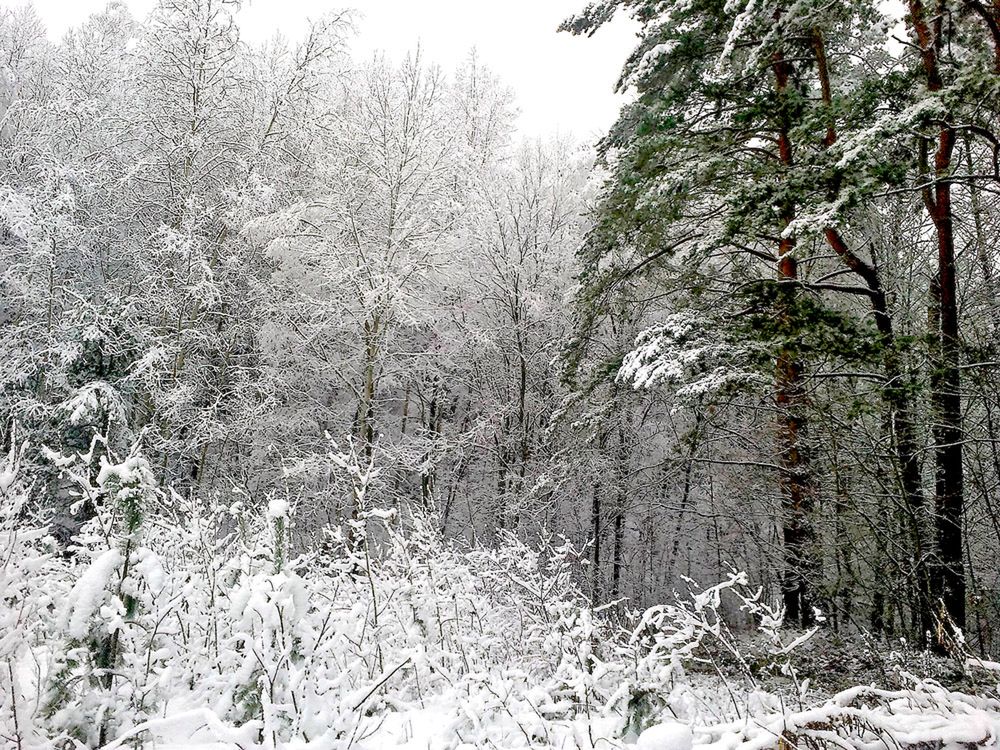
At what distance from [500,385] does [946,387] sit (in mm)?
9831

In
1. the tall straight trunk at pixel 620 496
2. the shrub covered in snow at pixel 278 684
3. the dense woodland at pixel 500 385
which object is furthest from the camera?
the tall straight trunk at pixel 620 496

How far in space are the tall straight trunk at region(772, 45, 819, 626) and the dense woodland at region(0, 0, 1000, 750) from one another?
0.26ft

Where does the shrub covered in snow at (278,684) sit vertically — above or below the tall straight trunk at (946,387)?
below

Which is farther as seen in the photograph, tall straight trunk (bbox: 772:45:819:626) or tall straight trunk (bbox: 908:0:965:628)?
tall straight trunk (bbox: 772:45:819:626)

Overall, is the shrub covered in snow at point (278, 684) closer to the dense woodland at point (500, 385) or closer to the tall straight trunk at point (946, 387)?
the dense woodland at point (500, 385)

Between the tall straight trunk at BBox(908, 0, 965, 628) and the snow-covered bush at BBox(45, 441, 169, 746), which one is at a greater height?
the tall straight trunk at BBox(908, 0, 965, 628)

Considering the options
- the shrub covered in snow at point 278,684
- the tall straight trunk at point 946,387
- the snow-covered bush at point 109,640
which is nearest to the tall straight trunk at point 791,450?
the tall straight trunk at point 946,387

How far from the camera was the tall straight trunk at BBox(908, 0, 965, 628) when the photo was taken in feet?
19.8

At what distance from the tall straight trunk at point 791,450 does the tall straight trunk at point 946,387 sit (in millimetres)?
1254

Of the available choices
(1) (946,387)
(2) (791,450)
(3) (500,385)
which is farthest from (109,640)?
(3) (500,385)

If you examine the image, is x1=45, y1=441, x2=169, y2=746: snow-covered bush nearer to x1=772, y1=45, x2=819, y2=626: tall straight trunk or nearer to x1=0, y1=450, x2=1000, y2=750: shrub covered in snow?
x1=0, y1=450, x2=1000, y2=750: shrub covered in snow

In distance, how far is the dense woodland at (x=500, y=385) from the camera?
7.31 feet

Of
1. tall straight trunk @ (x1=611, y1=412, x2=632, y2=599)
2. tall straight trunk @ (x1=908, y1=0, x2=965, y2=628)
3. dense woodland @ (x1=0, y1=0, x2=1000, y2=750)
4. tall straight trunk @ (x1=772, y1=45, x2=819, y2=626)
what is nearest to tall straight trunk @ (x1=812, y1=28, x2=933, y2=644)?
dense woodland @ (x1=0, y1=0, x2=1000, y2=750)

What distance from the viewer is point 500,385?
49.0ft
